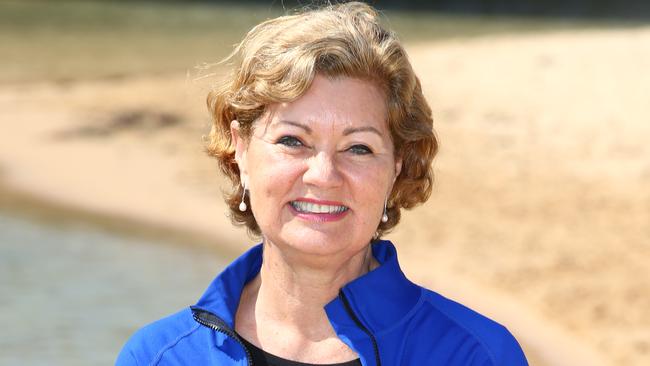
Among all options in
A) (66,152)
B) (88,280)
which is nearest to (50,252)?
(88,280)

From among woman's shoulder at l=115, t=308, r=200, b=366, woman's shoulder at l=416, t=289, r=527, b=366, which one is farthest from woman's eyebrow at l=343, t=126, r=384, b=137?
woman's shoulder at l=115, t=308, r=200, b=366

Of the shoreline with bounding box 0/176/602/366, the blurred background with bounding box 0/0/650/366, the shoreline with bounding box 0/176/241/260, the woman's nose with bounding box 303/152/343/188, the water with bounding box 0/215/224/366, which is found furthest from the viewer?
the shoreline with bounding box 0/176/241/260

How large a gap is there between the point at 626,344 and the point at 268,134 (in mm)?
5158

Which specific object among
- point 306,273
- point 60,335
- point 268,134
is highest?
point 268,134

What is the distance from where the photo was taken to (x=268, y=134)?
8.11 ft

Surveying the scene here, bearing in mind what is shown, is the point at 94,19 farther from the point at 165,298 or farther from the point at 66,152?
the point at 165,298

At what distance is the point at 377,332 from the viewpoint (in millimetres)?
2414

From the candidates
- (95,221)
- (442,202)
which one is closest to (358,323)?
(442,202)

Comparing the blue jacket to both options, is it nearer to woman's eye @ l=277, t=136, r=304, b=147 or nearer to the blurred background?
woman's eye @ l=277, t=136, r=304, b=147

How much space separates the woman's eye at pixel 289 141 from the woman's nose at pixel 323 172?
0.14 ft

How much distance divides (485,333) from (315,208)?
1.25 feet

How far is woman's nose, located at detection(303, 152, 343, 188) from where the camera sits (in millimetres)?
2377

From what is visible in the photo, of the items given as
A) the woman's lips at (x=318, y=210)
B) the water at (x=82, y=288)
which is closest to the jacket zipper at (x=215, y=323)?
the woman's lips at (x=318, y=210)

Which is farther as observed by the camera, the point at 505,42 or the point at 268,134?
the point at 505,42
